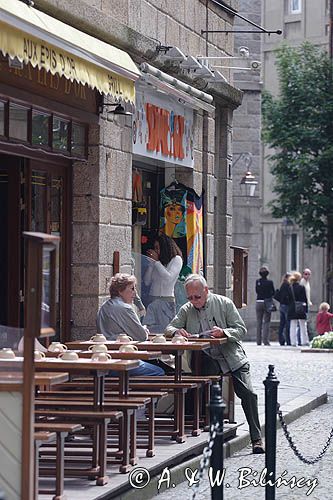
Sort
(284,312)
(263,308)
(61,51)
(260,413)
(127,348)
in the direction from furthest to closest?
(284,312) < (263,308) < (260,413) < (127,348) < (61,51)

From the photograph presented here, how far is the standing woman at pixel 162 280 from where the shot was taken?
1738cm

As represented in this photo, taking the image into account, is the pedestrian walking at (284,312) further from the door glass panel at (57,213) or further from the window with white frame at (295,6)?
the window with white frame at (295,6)

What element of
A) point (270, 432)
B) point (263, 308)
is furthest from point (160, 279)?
point (263, 308)

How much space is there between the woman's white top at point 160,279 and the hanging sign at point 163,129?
127 cm

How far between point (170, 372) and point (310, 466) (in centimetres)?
186

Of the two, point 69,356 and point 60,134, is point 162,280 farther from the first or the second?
point 69,356

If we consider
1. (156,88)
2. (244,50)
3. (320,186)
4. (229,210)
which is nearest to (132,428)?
(156,88)

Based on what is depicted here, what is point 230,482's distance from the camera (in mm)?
11859

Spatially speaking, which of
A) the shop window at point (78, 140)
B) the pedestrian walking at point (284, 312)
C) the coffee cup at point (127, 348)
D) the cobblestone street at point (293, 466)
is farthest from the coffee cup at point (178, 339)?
the pedestrian walking at point (284, 312)

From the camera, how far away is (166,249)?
18.2m

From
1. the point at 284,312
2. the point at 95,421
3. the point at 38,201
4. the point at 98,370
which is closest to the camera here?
the point at 95,421

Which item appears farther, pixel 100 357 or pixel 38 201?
pixel 38 201

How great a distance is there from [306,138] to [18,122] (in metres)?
37.9

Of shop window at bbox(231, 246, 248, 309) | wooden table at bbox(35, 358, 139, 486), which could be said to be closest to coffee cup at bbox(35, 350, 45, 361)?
wooden table at bbox(35, 358, 139, 486)
